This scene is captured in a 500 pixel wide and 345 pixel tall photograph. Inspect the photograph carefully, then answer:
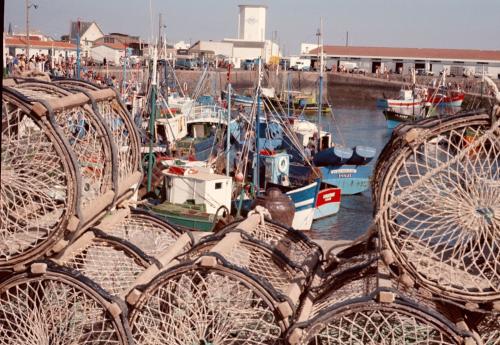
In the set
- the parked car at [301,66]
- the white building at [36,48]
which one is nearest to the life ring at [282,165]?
the white building at [36,48]

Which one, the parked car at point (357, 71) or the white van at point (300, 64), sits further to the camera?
the white van at point (300, 64)

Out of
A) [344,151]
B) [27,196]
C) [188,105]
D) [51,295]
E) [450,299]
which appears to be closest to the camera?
[450,299]

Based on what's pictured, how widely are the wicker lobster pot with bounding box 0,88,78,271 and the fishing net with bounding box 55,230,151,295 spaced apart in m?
0.20

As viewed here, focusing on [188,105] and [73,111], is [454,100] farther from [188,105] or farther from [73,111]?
[73,111]

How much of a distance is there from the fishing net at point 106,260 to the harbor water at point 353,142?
6.12m

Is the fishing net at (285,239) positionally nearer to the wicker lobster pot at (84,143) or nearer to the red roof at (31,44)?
the wicker lobster pot at (84,143)

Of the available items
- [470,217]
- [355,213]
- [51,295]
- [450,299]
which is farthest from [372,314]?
[355,213]

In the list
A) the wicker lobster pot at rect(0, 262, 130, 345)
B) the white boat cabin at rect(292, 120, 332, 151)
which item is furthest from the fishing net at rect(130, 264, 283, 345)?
the white boat cabin at rect(292, 120, 332, 151)

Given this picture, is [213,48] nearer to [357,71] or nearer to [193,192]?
[357,71]

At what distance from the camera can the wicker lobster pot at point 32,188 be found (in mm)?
2842

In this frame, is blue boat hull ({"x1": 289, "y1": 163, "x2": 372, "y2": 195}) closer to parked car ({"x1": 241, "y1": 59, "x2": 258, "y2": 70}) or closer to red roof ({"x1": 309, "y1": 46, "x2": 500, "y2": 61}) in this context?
parked car ({"x1": 241, "y1": 59, "x2": 258, "y2": 70})

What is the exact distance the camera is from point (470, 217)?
291 centimetres

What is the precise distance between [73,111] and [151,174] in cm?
915

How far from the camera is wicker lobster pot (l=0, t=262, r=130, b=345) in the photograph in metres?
2.77
